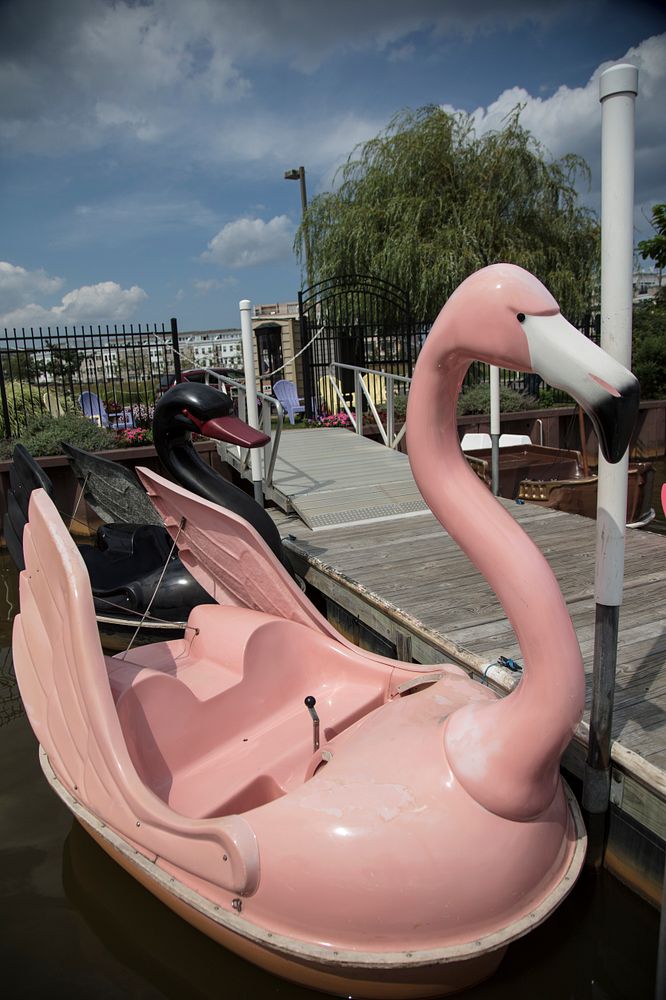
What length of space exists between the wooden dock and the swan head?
1199mm

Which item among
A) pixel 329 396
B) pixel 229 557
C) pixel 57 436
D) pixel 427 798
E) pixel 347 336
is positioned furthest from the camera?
pixel 329 396

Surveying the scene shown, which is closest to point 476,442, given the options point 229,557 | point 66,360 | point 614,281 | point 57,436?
point 57,436

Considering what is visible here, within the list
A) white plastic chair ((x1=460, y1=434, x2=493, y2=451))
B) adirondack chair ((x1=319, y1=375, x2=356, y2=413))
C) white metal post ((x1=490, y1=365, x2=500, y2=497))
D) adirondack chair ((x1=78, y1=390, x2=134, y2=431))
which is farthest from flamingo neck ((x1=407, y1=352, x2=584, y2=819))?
adirondack chair ((x1=319, y1=375, x2=356, y2=413))

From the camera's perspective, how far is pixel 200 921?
86.0 inches

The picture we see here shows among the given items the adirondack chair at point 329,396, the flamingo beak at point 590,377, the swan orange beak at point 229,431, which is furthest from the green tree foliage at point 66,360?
the flamingo beak at point 590,377

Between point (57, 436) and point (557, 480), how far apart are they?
6561mm

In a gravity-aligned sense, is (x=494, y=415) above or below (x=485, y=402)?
below

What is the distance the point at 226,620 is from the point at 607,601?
5.82 ft

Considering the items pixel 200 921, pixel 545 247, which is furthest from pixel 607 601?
pixel 545 247

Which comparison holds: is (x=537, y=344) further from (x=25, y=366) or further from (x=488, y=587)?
(x=25, y=366)

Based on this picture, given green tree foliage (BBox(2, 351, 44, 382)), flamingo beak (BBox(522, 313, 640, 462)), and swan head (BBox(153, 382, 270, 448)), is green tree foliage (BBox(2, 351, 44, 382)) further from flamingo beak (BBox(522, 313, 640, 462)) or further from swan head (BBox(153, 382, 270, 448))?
flamingo beak (BBox(522, 313, 640, 462))

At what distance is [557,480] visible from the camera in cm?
726

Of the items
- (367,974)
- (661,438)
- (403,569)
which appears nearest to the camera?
(367,974)

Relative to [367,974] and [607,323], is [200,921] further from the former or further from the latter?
[607,323]
